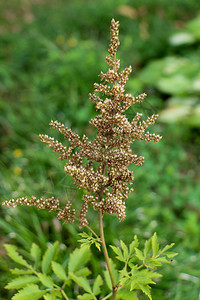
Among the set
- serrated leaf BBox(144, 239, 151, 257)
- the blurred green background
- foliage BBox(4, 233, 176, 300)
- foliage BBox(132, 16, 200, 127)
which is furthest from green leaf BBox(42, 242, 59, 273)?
foliage BBox(132, 16, 200, 127)

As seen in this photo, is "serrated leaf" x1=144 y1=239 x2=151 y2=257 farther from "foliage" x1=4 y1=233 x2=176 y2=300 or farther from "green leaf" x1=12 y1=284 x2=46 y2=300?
"green leaf" x1=12 y1=284 x2=46 y2=300

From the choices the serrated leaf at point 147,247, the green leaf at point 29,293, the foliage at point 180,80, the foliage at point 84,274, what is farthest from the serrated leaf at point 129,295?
the foliage at point 180,80

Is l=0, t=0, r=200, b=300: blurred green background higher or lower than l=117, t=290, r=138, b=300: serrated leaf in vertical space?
higher

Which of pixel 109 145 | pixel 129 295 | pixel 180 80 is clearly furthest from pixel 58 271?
pixel 180 80

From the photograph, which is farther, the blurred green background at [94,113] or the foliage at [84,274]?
the blurred green background at [94,113]

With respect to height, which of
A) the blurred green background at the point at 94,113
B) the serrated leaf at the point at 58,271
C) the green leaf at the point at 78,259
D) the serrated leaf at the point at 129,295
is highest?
the blurred green background at the point at 94,113

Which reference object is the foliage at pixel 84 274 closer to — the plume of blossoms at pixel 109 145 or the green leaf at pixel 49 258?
the green leaf at pixel 49 258
